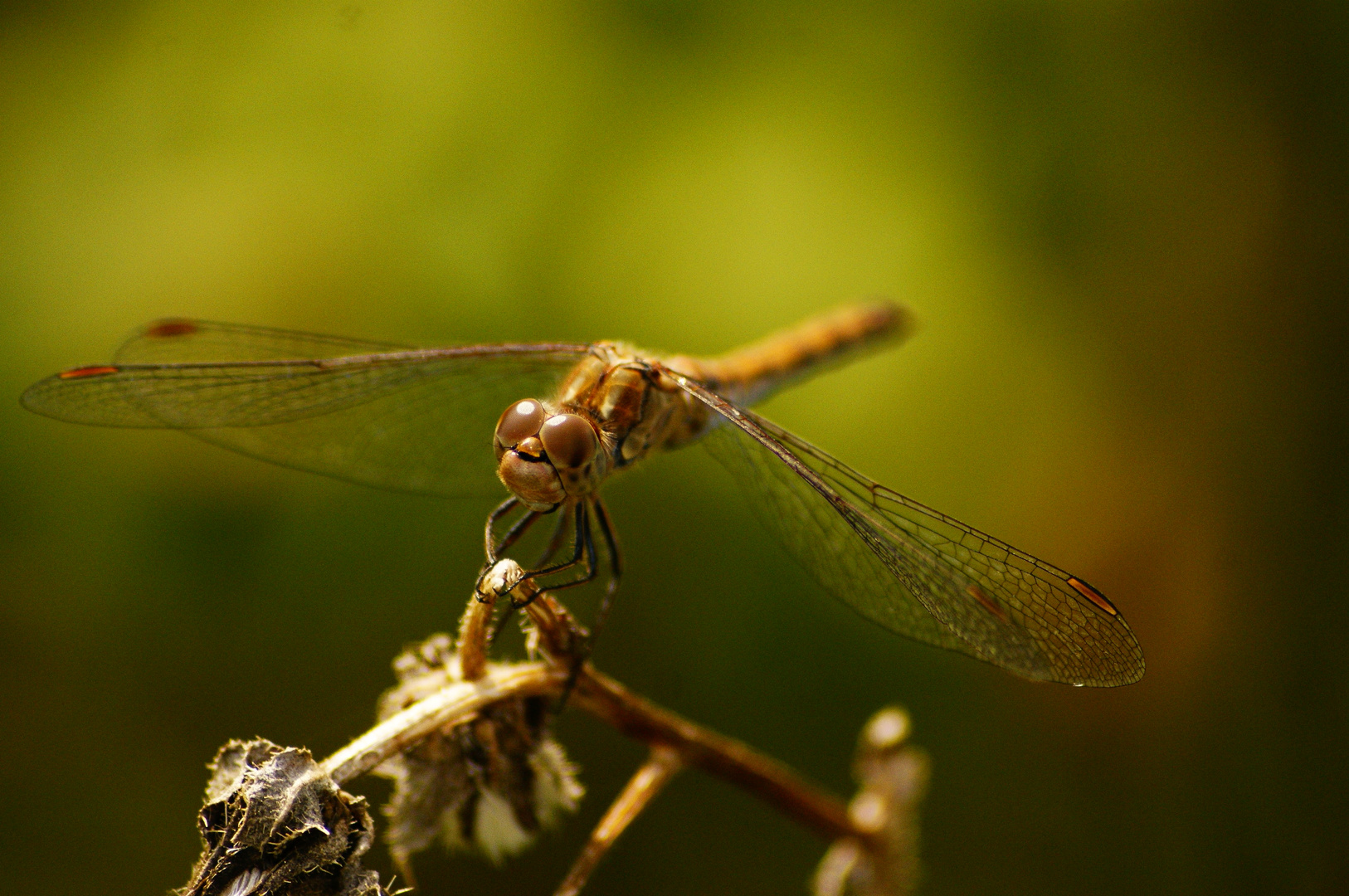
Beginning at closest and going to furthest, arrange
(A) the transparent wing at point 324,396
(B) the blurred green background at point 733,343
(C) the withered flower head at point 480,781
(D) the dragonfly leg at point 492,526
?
(C) the withered flower head at point 480,781
(D) the dragonfly leg at point 492,526
(A) the transparent wing at point 324,396
(B) the blurred green background at point 733,343

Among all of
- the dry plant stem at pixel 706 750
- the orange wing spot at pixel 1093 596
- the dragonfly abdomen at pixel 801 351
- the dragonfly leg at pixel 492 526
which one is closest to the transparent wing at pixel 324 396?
the dragonfly leg at pixel 492 526

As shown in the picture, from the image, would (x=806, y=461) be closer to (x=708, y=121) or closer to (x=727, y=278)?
(x=727, y=278)

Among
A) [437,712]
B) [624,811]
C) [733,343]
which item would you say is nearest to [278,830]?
[437,712]

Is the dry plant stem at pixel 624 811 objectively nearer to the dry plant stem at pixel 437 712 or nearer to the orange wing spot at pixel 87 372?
the dry plant stem at pixel 437 712

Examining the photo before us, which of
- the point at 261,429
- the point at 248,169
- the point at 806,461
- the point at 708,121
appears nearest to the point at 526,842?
the point at 806,461

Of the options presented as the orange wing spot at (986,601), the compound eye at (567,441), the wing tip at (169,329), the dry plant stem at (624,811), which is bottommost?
the dry plant stem at (624,811)

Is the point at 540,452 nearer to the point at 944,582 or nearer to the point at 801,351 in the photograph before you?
the point at 944,582
